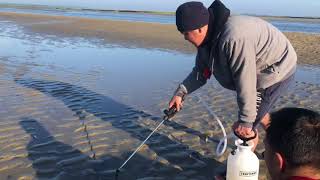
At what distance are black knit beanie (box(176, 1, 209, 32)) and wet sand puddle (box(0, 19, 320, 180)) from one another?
1929mm

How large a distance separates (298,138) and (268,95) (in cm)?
218

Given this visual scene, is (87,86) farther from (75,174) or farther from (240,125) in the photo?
(240,125)

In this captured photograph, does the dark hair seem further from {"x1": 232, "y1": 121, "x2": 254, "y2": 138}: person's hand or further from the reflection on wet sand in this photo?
the reflection on wet sand

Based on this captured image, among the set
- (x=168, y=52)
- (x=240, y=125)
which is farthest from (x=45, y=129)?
(x=168, y=52)

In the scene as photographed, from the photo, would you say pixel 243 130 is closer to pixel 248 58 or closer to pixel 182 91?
pixel 248 58

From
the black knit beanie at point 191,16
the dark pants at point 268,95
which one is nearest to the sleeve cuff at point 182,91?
the dark pants at point 268,95

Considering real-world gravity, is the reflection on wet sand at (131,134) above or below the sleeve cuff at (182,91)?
below

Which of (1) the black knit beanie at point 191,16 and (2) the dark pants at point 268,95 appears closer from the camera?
(1) the black knit beanie at point 191,16

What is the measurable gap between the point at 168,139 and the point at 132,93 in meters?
2.76

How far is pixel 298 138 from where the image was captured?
206 cm

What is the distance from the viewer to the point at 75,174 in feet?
15.8

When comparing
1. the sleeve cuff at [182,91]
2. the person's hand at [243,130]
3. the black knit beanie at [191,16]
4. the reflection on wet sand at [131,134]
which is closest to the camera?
the black knit beanie at [191,16]

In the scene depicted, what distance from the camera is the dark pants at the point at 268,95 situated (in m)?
4.17

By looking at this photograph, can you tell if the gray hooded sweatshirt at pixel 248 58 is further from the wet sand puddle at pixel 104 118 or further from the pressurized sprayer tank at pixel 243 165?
the wet sand puddle at pixel 104 118
